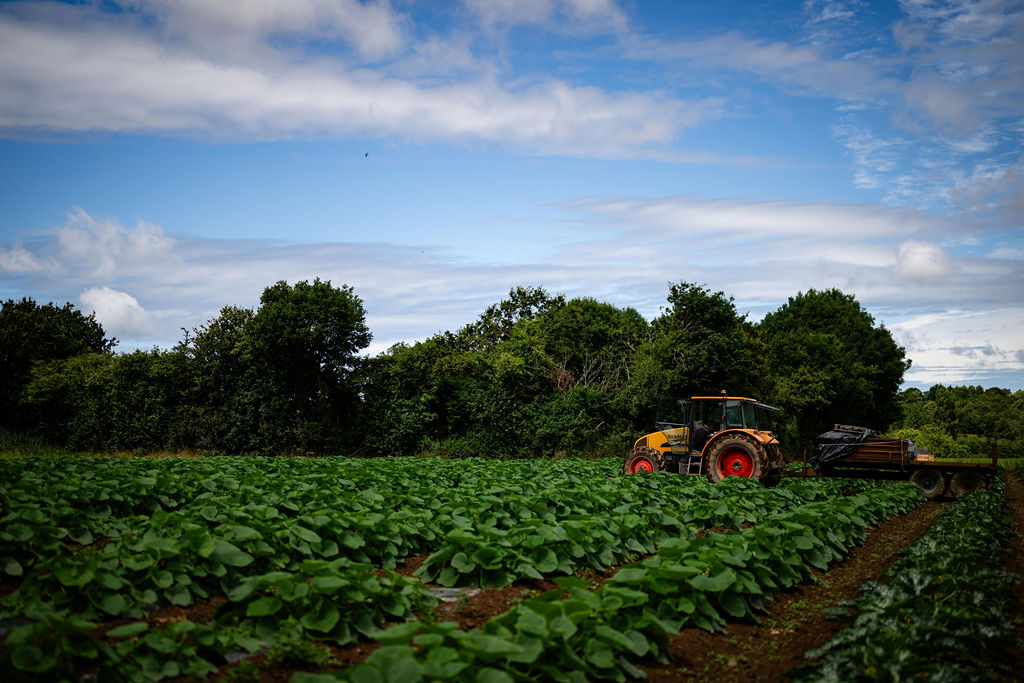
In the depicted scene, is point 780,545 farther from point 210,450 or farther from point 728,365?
point 210,450

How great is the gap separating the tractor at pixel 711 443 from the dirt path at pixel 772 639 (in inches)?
250

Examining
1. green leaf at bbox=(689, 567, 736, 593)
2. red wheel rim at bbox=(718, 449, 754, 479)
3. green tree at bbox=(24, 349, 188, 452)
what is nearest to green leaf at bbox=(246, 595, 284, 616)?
green leaf at bbox=(689, 567, 736, 593)

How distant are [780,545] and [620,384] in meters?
20.5

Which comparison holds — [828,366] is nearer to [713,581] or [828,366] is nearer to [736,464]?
[736,464]

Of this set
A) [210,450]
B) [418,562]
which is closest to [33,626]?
[418,562]

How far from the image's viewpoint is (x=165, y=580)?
4895 mm

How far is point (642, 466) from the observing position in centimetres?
1566

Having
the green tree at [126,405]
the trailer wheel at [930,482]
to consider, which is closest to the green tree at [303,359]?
the green tree at [126,405]

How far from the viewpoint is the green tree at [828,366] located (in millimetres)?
40250

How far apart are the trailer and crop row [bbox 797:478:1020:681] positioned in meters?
9.83

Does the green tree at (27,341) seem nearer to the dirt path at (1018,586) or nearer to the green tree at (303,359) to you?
the green tree at (303,359)

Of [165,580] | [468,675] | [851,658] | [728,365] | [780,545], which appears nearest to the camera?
[468,675]

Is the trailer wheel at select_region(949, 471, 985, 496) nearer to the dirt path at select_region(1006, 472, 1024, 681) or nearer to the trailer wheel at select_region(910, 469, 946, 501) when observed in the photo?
the trailer wheel at select_region(910, 469, 946, 501)

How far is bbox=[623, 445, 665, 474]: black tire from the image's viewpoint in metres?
15.3
